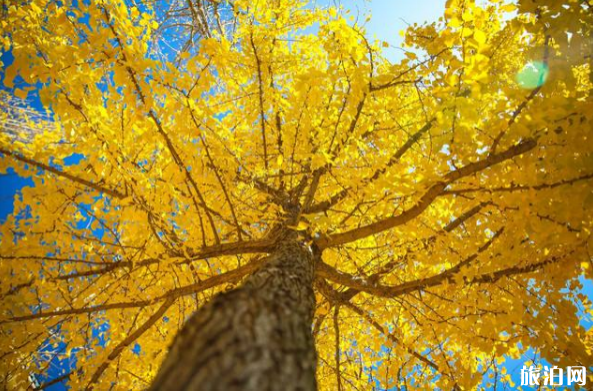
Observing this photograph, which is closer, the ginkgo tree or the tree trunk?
the tree trunk

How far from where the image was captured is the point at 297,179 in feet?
12.0

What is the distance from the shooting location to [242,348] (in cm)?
83

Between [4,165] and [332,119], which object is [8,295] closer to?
[4,165]

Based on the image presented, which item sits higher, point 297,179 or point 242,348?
point 297,179

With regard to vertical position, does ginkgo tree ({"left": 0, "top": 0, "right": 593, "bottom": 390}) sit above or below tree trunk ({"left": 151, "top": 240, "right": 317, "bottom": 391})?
A: above

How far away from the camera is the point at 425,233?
2586mm

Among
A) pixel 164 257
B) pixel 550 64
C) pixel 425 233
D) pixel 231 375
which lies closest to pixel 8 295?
pixel 164 257

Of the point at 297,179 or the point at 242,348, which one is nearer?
the point at 242,348

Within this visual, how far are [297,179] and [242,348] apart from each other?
290cm

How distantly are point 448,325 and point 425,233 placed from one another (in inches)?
28.5

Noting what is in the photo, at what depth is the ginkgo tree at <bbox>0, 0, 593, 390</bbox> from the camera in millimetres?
1426

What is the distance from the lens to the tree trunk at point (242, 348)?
2.45 ft

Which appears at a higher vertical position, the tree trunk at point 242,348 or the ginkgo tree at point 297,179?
the ginkgo tree at point 297,179

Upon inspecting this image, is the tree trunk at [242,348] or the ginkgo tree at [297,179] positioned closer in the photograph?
the tree trunk at [242,348]
